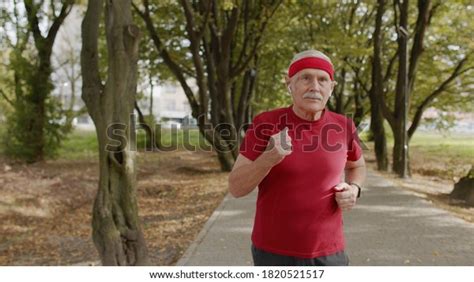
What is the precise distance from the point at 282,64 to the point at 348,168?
9101mm

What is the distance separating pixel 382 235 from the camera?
14.0ft

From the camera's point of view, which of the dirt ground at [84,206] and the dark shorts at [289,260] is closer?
the dark shorts at [289,260]

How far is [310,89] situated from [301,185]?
317mm

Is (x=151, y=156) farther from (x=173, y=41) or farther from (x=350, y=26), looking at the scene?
(x=350, y=26)

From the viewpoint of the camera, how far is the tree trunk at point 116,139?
342 centimetres

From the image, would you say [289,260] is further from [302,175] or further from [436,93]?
[436,93]

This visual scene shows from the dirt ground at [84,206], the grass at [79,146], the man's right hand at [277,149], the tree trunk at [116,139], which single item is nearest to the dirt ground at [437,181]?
the dirt ground at [84,206]

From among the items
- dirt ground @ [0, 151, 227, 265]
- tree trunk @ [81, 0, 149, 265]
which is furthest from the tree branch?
tree trunk @ [81, 0, 149, 265]

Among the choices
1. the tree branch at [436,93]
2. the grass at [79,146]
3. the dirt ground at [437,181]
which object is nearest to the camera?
the dirt ground at [437,181]

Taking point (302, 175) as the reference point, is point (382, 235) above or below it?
below

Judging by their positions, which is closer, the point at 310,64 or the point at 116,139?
the point at 310,64

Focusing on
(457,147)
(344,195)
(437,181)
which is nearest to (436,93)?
(437,181)

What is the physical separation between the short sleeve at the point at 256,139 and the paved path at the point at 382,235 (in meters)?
1.83

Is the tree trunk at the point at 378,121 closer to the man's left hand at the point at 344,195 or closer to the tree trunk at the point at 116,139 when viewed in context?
the tree trunk at the point at 116,139
